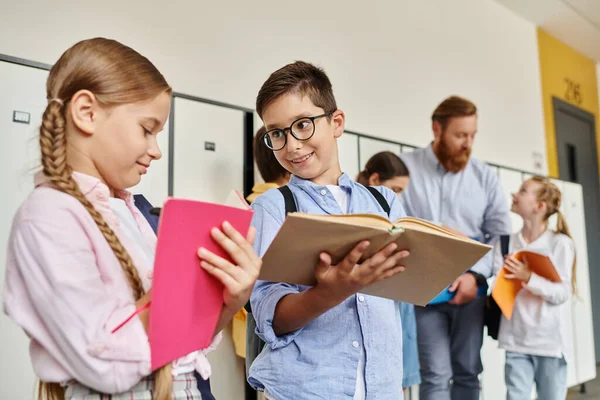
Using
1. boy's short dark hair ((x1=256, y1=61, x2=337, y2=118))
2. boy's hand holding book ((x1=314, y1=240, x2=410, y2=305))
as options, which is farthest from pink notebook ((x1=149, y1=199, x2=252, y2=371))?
boy's short dark hair ((x1=256, y1=61, x2=337, y2=118))

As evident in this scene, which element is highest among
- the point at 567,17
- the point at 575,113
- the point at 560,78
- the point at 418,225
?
the point at 567,17

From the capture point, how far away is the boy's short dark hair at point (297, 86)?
132 cm

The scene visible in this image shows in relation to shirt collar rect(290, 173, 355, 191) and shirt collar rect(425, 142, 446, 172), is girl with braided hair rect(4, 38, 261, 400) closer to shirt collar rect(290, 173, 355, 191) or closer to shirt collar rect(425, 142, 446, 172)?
shirt collar rect(290, 173, 355, 191)

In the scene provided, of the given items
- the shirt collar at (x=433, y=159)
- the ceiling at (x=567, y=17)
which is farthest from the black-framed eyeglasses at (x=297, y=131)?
the ceiling at (x=567, y=17)

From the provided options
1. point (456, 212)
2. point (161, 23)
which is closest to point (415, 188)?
point (456, 212)

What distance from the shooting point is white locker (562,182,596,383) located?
4473 millimetres

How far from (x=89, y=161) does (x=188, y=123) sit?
4.96ft

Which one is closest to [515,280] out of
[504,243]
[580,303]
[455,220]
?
[504,243]

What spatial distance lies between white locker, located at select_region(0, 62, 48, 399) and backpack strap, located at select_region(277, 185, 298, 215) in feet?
2.95

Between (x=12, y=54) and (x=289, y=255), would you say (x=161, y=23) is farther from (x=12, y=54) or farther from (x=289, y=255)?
(x=289, y=255)

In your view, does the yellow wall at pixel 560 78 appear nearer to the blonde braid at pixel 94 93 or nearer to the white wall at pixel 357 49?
the white wall at pixel 357 49

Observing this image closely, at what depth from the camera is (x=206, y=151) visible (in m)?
2.40

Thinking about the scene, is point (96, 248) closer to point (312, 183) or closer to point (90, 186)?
point (90, 186)

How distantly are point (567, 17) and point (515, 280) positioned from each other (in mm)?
4005
